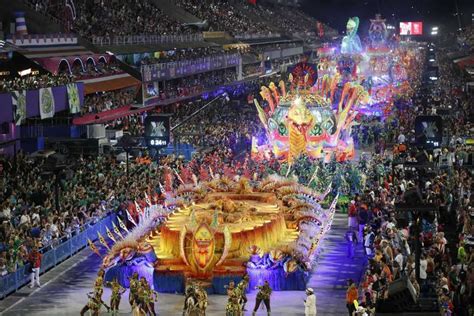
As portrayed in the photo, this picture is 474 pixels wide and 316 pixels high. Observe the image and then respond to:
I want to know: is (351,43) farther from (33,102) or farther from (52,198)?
(52,198)

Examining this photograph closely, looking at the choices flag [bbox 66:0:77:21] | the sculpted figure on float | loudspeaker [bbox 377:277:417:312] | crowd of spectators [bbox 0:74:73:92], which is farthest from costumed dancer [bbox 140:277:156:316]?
the sculpted figure on float

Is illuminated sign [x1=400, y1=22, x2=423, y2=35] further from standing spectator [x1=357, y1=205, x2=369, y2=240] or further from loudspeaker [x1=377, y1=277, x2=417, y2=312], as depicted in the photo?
loudspeaker [x1=377, y1=277, x2=417, y2=312]

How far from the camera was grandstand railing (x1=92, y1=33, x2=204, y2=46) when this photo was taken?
2248 inches

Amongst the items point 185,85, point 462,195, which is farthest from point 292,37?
point 462,195

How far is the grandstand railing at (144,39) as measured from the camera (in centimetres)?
5709

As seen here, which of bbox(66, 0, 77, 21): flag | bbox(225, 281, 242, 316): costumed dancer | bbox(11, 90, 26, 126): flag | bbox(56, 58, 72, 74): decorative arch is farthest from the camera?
bbox(66, 0, 77, 21): flag

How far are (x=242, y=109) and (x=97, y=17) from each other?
42.0 ft

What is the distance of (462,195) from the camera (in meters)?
33.5

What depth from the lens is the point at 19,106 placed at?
122 ft

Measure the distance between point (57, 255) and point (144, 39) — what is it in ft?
123

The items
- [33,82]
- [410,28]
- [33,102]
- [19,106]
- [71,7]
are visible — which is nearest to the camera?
[19,106]

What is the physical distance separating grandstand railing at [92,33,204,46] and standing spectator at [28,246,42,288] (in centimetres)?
2913

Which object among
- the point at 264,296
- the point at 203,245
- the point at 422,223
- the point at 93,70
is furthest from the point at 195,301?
the point at 93,70

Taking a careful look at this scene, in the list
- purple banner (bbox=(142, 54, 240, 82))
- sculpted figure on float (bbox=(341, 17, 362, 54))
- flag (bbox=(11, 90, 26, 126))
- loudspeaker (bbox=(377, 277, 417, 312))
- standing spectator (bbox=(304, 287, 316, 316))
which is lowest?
standing spectator (bbox=(304, 287, 316, 316))
